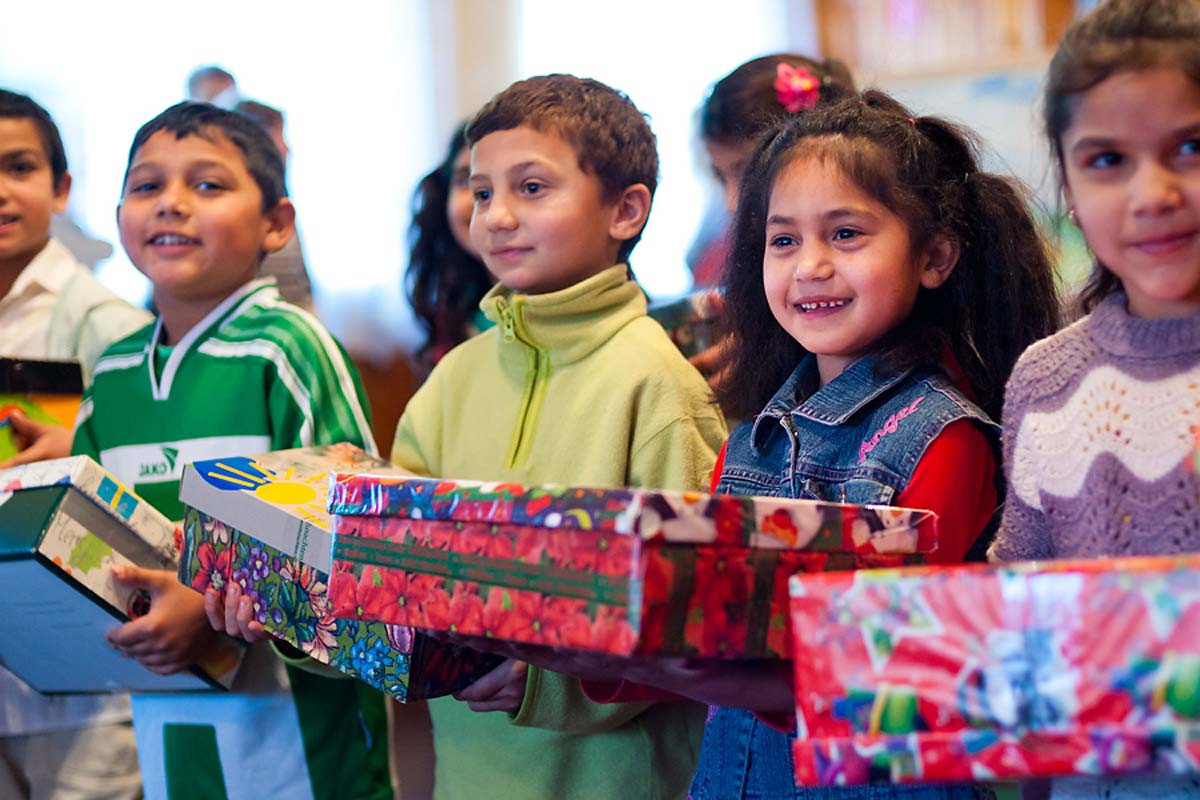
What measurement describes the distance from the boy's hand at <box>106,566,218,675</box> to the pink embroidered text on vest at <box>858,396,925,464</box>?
0.77 meters

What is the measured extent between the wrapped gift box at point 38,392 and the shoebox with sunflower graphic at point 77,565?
0.79 feet

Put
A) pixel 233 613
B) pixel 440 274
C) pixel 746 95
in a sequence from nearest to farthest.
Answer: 1. pixel 233 613
2. pixel 746 95
3. pixel 440 274

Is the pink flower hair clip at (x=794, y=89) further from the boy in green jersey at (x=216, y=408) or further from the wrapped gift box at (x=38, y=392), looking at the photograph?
the wrapped gift box at (x=38, y=392)

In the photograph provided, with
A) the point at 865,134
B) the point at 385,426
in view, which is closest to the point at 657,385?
the point at 865,134

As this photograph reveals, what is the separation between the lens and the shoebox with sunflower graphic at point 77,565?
51.0 inches

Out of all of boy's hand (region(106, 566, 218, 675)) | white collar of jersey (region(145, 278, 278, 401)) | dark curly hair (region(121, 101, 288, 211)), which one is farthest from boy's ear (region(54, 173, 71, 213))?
boy's hand (region(106, 566, 218, 675))

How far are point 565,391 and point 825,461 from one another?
374 millimetres

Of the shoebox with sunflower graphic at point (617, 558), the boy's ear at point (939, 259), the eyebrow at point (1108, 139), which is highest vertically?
the eyebrow at point (1108, 139)

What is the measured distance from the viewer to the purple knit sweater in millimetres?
811

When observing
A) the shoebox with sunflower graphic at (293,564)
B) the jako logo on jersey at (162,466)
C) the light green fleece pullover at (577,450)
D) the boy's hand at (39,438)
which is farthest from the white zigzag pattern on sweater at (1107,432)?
the boy's hand at (39,438)

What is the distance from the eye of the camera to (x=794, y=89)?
160 cm

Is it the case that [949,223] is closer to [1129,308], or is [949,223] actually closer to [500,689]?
[1129,308]

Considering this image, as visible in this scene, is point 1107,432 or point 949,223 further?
point 949,223

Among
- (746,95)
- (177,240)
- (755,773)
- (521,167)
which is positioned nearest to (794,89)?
(746,95)
